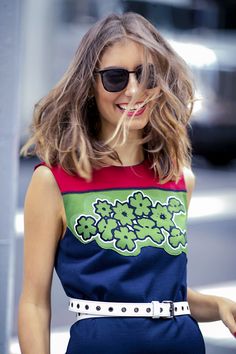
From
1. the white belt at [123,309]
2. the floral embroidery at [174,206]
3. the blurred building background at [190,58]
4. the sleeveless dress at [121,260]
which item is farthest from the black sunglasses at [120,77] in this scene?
the blurred building background at [190,58]

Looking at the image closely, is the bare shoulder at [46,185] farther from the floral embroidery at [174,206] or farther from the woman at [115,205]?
the floral embroidery at [174,206]

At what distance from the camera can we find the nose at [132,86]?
8.81 feet

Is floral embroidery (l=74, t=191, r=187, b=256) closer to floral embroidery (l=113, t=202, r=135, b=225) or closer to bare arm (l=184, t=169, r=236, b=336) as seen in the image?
floral embroidery (l=113, t=202, r=135, b=225)

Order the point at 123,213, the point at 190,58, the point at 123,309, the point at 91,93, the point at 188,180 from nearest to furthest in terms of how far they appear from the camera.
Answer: the point at 123,309
the point at 123,213
the point at 91,93
the point at 188,180
the point at 190,58

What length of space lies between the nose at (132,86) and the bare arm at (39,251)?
12.6 inches

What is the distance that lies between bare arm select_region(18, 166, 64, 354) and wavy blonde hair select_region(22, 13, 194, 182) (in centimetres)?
9

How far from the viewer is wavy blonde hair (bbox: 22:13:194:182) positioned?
2.71m

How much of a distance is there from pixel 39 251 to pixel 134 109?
48 cm

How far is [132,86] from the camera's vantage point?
8.84 feet

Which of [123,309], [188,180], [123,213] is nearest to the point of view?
[123,309]

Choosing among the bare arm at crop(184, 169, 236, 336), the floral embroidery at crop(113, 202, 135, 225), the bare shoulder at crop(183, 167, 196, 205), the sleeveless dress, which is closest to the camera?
the sleeveless dress

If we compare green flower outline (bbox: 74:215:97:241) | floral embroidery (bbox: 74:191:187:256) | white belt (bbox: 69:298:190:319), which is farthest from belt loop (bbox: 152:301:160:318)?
green flower outline (bbox: 74:215:97:241)

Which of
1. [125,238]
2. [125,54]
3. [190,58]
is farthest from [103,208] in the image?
[190,58]

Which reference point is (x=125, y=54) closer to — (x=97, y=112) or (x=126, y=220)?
(x=97, y=112)
